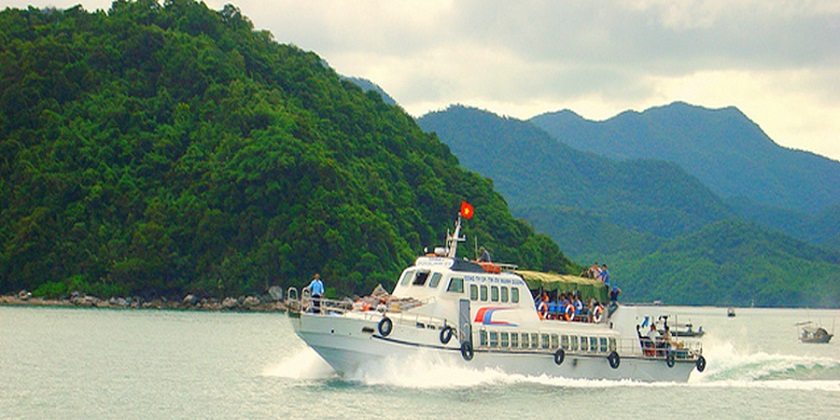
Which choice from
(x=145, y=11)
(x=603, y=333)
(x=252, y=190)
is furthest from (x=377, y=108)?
(x=603, y=333)

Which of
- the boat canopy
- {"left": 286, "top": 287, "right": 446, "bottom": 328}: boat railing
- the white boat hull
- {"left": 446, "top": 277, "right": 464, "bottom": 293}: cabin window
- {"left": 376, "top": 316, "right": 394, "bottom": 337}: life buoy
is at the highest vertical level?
the boat canopy

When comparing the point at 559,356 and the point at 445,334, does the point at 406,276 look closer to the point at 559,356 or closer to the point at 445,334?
the point at 445,334

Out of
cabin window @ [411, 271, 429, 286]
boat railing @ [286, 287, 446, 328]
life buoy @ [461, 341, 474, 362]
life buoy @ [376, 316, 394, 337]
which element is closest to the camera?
life buoy @ [376, 316, 394, 337]

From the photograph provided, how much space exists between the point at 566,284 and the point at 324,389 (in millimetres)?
10045

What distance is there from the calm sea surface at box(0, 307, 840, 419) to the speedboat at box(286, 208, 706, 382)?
0.50 meters

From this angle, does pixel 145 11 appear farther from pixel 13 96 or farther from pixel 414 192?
pixel 414 192

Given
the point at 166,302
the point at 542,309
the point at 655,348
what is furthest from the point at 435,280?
the point at 166,302

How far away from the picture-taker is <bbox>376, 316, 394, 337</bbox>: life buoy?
34.0 metres

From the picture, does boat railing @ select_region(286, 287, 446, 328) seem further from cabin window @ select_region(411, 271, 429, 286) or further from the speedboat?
cabin window @ select_region(411, 271, 429, 286)

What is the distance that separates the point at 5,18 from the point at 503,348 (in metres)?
107

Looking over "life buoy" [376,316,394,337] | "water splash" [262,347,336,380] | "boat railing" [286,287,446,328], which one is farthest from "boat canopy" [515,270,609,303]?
"water splash" [262,347,336,380]

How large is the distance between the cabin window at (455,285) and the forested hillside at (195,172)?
228 feet

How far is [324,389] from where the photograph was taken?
3472 centimetres

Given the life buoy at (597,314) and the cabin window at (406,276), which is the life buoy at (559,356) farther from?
the cabin window at (406,276)
